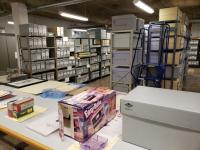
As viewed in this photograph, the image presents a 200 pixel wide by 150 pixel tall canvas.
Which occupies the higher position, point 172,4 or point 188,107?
point 172,4

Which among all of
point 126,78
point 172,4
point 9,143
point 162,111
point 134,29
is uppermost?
point 172,4

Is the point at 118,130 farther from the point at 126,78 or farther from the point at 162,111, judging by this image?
the point at 126,78

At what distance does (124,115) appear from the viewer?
982 mm

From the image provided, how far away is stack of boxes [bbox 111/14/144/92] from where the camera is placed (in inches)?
137

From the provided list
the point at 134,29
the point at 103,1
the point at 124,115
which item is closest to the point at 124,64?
the point at 134,29

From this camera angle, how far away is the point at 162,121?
855 millimetres

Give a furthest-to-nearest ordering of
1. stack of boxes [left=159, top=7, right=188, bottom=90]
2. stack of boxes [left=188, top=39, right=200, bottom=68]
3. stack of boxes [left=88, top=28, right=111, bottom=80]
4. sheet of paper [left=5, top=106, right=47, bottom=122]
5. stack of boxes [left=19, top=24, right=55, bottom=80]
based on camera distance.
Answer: stack of boxes [left=188, top=39, right=200, bottom=68] → stack of boxes [left=88, top=28, right=111, bottom=80] → stack of boxes [left=19, top=24, right=55, bottom=80] → stack of boxes [left=159, top=7, right=188, bottom=90] → sheet of paper [left=5, top=106, right=47, bottom=122]

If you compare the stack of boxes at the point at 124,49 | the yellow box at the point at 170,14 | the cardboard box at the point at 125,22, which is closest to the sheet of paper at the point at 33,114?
the stack of boxes at the point at 124,49

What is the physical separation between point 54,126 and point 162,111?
77cm

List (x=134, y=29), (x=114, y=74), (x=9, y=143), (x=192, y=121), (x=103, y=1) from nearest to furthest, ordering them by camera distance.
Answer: (x=192, y=121) < (x=9, y=143) < (x=134, y=29) < (x=114, y=74) < (x=103, y=1)

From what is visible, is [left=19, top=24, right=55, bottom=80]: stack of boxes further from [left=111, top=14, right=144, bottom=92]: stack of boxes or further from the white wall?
the white wall

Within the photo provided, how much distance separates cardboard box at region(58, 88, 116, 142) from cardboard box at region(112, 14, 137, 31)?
2.64 meters

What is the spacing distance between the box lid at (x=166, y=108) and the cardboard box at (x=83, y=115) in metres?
0.21

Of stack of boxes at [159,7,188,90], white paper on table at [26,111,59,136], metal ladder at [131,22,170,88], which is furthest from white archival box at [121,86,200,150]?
stack of boxes at [159,7,188,90]
